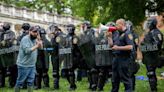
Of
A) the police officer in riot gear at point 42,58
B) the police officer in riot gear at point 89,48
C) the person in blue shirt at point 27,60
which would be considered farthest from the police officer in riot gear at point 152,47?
the police officer in riot gear at point 42,58

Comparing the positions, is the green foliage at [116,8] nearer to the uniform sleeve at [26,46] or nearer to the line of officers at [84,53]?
the line of officers at [84,53]

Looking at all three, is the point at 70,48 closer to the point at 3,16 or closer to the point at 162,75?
the point at 162,75

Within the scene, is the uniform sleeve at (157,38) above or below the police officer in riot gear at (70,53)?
above

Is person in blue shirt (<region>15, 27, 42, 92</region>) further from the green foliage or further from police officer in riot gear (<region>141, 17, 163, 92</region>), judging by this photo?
the green foliage

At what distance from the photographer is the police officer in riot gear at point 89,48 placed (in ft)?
48.2

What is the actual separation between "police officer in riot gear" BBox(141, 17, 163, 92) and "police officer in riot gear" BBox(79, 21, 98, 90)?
1742 millimetres

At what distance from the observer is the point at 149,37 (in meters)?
13.8

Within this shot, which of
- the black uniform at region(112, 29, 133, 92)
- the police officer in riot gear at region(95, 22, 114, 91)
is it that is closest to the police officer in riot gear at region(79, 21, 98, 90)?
the police officer in riot gear at region(95, 22, 114, 91)

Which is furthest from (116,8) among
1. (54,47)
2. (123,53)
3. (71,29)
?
(123,53)

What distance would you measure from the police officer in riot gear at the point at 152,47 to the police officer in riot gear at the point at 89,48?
1.74 m

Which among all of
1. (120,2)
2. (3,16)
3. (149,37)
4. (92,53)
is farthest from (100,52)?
(3,16)

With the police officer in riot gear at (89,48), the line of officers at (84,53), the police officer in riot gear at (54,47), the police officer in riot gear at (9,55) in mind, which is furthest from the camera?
the police officer in riot gear at (9,55)

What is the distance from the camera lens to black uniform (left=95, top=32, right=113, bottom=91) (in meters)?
14.4

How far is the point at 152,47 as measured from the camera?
13648 mm
